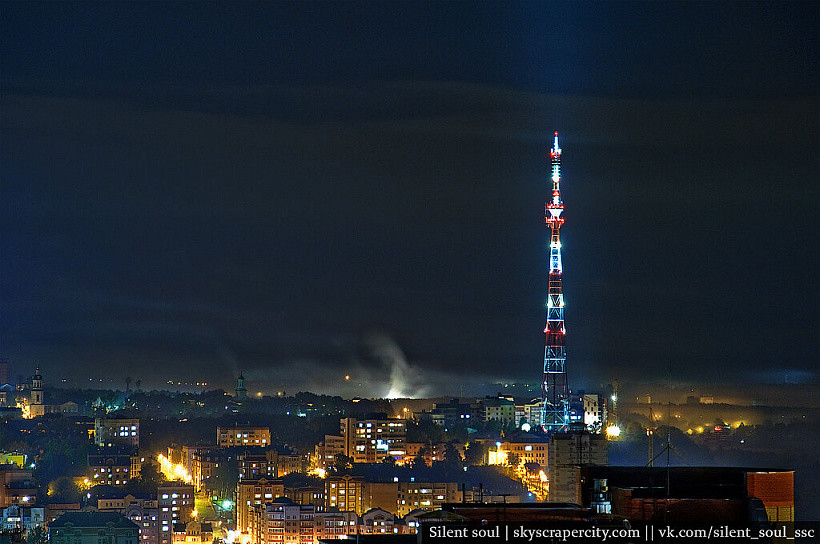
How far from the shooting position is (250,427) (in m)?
77.9

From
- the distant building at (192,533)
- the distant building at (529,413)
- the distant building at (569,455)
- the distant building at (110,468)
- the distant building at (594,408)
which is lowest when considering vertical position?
the distant building at (192,533)

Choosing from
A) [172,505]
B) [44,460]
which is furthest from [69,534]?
[44,460]

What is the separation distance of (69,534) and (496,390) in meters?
50.0

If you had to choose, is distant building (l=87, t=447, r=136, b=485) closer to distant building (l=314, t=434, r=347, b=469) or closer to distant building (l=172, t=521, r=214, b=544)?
distant building (l=314, t=434, r=347, b=469)

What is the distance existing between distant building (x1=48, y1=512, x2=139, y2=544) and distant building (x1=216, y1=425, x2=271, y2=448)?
30176mm

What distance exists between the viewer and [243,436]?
3007 inches

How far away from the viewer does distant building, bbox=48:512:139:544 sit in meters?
42.7

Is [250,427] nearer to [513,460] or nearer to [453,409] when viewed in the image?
[453,409]

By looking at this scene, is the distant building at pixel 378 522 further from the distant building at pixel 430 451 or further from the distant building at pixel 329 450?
the distant building at pixel 329 450

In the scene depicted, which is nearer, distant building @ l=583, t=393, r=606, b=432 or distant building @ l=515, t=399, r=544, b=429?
distant building @ l=583, t=393, r=606, b=432

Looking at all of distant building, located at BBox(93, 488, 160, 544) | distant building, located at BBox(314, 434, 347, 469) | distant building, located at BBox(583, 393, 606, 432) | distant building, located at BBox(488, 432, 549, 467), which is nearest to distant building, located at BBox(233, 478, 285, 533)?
distant building, located at BBox(93, 488, 160, 544)

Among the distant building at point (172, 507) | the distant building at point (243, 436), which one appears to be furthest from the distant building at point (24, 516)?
the distant building at point (243, 436)

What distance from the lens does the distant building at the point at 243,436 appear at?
75.6 meters

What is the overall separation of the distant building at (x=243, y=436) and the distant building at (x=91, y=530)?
3018cm
